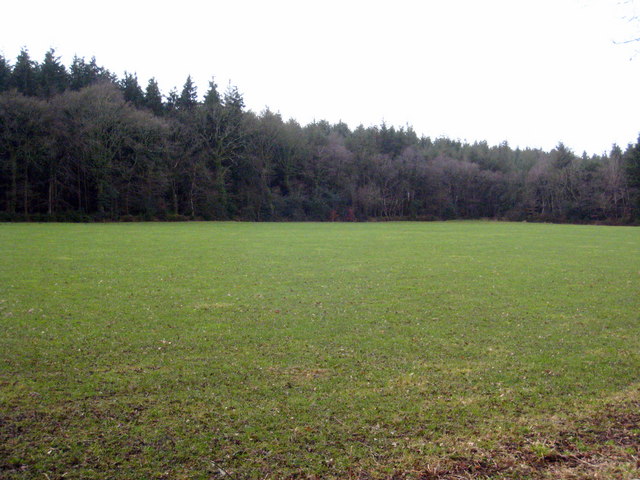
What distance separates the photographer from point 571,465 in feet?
16.1

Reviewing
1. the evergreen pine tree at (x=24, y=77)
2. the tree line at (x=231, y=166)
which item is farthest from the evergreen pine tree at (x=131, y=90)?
the evergreen pine tree at (x=24, y=77)

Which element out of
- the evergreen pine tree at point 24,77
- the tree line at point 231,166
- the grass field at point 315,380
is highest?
the evergreen pine tree at point 24,77

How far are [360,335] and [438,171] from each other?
87.1 metres

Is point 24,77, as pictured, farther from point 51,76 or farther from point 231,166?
point 231,166

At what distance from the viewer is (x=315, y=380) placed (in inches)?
278

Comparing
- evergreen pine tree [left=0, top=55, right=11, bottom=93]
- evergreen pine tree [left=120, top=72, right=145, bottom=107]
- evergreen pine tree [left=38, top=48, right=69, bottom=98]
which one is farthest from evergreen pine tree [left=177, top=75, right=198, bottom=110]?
evergreen pine tree [left=0, top=55, right=11, bottom=93]

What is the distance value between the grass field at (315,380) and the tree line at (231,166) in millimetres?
46503

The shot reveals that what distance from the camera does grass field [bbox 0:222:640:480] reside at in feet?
16.1

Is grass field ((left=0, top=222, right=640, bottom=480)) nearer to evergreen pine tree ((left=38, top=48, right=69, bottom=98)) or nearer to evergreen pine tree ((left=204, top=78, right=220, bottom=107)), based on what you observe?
evergreen pine tree ((left=38, top=48, right=69, bottom=98))

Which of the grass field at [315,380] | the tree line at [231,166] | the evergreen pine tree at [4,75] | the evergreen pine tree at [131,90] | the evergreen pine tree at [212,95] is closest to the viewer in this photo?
the grass field at [315,380]

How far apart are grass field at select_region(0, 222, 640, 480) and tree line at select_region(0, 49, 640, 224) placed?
4650cm

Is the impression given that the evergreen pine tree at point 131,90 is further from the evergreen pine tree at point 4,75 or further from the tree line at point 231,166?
the evergreen pine tree at point 4,75

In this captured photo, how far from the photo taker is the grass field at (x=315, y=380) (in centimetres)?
492

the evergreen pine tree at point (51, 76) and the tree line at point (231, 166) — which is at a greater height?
the evergreen pine tree at point (51, 76)
